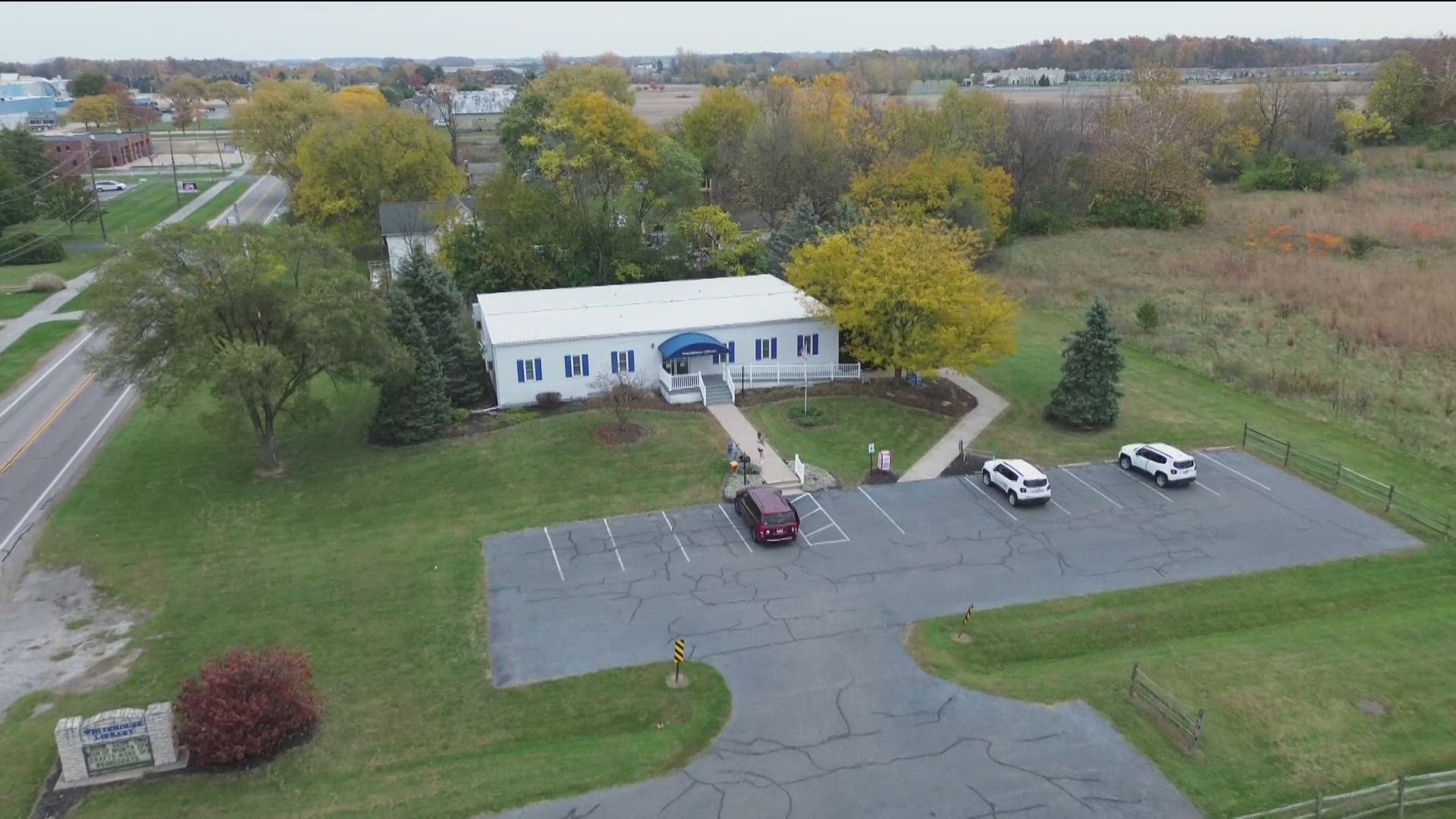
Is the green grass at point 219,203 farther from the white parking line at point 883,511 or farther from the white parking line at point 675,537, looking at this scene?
the white parking line at point 883,511

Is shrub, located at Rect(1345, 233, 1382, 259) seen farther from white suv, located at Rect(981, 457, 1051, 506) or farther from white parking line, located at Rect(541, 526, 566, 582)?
white parking line, located at Rect(541, 526, 566, 582)

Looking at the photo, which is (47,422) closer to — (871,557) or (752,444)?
(752,444)

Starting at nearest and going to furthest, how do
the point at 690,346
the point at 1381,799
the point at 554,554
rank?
1. the point at 1381,799
2. the point at 554,554
3. the point at 690,346

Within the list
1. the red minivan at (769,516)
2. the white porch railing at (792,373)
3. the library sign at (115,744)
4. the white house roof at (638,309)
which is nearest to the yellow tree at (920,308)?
the white porch railing at (792,373)

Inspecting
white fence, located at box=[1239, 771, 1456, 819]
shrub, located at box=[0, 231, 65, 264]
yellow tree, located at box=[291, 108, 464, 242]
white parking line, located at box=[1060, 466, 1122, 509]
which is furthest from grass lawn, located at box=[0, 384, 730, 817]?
shrub, located at box=[0, 231, 65, 264]

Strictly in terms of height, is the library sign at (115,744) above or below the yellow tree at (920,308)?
below

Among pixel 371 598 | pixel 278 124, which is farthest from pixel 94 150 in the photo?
pixel 371 598
